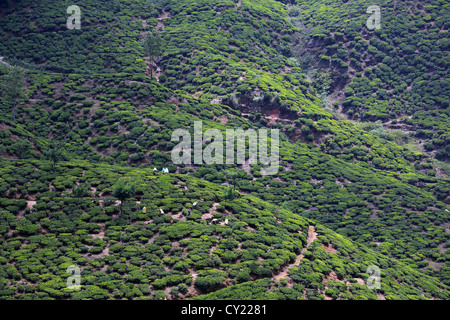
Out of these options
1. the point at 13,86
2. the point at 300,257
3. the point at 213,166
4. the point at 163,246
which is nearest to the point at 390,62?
the point at 213,166

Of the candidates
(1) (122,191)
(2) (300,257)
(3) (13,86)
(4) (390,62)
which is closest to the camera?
(1) (122,191)

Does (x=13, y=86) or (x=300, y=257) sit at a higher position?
(x=13, y=86)

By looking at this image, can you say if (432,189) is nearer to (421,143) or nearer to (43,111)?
(421,143)

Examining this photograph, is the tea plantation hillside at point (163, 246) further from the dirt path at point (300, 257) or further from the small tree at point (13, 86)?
the small tree at point (13, 86)

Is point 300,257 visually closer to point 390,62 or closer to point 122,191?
point 122,191

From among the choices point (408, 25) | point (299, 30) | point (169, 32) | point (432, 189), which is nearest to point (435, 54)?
point (408, 25)

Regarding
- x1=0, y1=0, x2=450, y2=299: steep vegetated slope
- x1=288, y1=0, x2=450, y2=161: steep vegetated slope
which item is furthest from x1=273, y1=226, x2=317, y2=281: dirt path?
x1=288, y1=0, x2=450, y2=161: steep vegetated slope

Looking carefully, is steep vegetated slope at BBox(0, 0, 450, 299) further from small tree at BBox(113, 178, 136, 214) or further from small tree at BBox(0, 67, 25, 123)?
small tree at BBox(0, 67, 25, 123)
